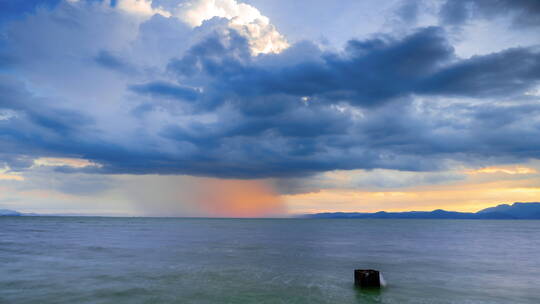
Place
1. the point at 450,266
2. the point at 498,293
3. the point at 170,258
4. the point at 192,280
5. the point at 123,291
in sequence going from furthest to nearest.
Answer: the point at 170,258, the point at 450,266, the point at 192,280, the point at 498,293, the point at 123,291

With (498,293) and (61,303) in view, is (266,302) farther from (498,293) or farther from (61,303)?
(498,293)

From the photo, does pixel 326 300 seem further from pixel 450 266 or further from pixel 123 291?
pixel 450 266

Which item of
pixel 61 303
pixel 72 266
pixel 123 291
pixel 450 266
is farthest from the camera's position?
pixel 450 266

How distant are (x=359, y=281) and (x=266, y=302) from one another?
6749mm

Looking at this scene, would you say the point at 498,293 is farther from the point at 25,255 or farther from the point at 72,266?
the point at 25,255

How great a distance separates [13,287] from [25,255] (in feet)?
60.7

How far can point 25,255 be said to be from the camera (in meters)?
35.8

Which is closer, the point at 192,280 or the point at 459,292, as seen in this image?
the point at 459,292

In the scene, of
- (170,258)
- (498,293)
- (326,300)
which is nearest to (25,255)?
(170,258)

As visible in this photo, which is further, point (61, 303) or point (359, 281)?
point (359, 281)

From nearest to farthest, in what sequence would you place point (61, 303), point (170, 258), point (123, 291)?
point (61, 303) < point (123, 291) < point (170, 258)

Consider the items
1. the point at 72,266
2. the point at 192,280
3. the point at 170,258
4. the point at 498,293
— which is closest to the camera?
the point at 498,293

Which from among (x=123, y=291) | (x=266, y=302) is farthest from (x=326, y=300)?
(x=123, y=291)

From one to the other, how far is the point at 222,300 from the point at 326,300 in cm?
570
